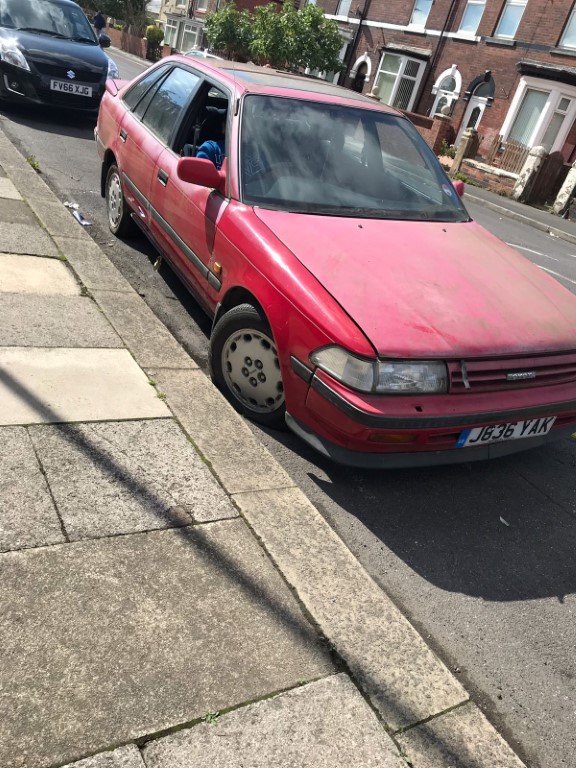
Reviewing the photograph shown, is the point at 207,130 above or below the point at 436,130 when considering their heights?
above

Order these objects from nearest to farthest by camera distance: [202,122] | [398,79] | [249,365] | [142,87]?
1. [249,365]
2. [202,122]
3. [142,87]
4. [398,79]

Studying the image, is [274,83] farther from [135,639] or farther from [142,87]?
[135,639]

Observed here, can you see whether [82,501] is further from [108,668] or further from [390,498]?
[390,498]

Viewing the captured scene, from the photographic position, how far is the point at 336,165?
4223 millimetres

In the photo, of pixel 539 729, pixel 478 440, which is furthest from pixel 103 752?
pixel 478 440

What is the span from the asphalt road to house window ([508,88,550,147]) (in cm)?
2415

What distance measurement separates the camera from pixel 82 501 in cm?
278

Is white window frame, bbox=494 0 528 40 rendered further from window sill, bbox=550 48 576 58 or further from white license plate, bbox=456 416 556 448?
white license plate, bbox=456 416 556 448

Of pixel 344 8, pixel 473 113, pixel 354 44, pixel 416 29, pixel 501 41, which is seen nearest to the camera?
pixel 501 41

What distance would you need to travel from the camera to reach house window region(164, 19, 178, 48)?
53.8m

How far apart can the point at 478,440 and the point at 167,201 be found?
9.44 ft

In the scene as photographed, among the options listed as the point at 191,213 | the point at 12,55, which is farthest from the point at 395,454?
the point at 12,55

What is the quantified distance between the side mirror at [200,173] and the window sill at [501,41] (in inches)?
1037

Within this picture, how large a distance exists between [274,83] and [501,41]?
25.8 meters
